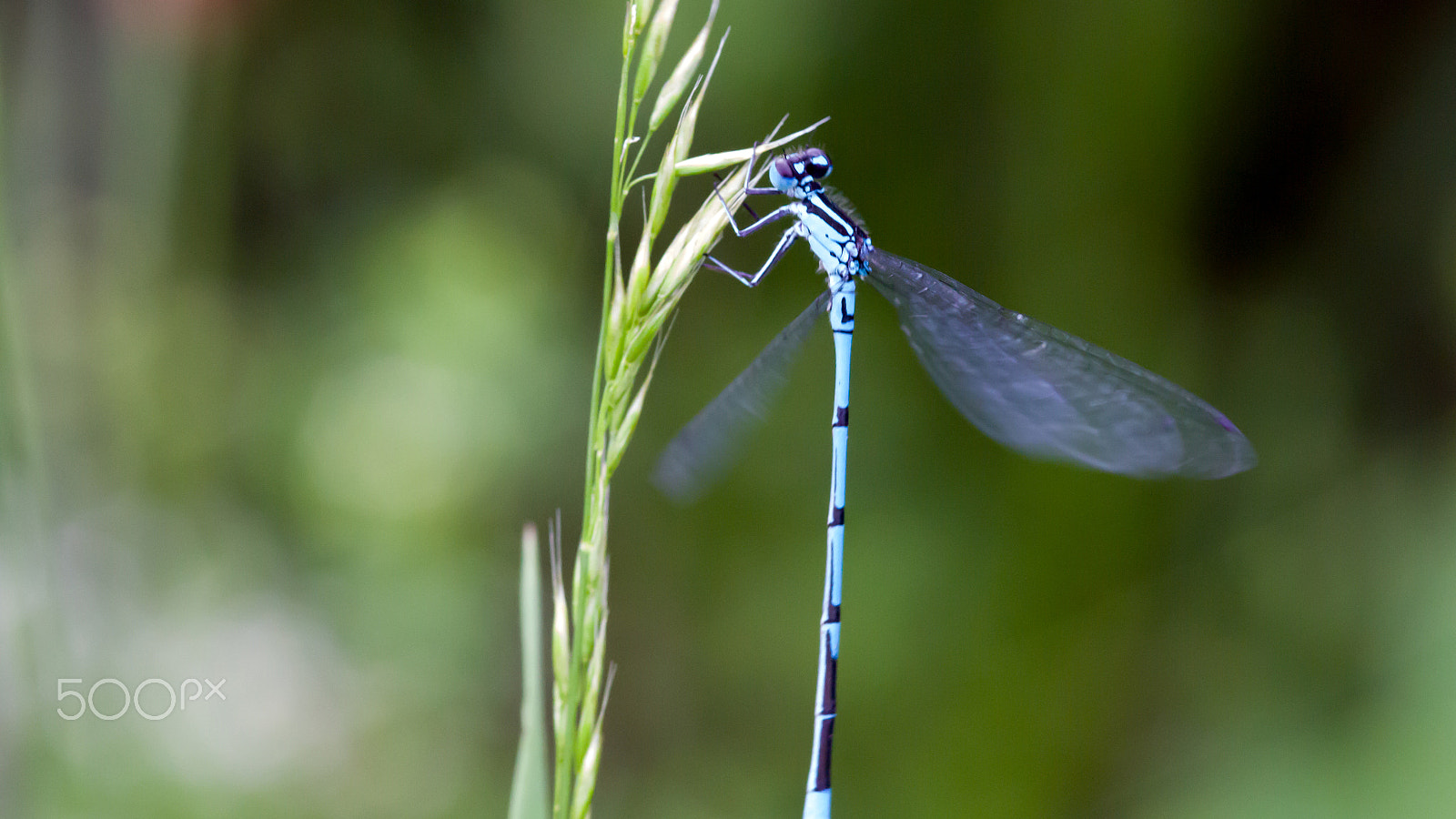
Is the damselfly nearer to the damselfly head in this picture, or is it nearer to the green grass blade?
the damselfly head

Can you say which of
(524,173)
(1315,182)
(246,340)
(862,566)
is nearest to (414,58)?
(524,173)

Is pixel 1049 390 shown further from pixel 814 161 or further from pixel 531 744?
pixel 531 744

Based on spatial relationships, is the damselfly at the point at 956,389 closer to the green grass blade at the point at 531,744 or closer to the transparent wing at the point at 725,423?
the transparent wing at the point at 725,423

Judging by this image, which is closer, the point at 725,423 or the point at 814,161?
the point at 725,423

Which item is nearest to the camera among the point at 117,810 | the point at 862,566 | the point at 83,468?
the point at 117,810

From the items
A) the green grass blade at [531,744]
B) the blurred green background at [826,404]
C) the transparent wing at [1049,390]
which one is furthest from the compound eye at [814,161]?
the green grass blade at [531,744]

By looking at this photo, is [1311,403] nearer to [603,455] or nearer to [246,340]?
[603,455]

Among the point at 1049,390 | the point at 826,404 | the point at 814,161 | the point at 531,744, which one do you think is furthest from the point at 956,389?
the point at 531,744
